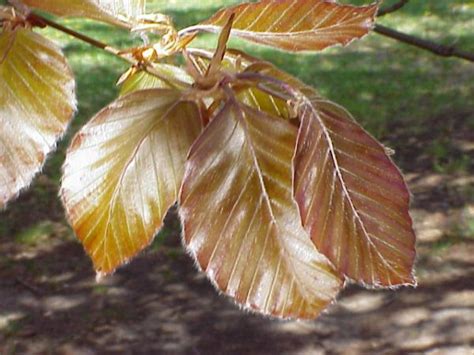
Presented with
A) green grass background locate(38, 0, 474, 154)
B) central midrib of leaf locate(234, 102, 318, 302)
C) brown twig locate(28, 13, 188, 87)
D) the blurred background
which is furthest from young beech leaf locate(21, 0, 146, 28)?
green grass background locate(38, 0, 474, 154)

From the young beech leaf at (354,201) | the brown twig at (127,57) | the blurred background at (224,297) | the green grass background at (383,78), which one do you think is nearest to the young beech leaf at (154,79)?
the brown twig at (127,57)

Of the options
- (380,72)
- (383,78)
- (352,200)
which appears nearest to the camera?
(352,200)

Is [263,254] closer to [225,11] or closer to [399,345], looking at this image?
[225,11]

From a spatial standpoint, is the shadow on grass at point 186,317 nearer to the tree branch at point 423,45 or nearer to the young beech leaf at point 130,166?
the tree branch at point 423,45

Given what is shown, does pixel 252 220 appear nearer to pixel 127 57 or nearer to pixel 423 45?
pixel 127 57

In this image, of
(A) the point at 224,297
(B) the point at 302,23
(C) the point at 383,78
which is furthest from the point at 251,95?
(C) the point at 383,78

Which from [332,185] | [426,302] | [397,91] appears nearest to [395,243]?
[332,185]

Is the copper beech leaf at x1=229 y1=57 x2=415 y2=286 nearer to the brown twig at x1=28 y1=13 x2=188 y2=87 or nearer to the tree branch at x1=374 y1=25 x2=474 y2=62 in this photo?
the brown twig at x1=28 y1=13 x2=188 y2=87
